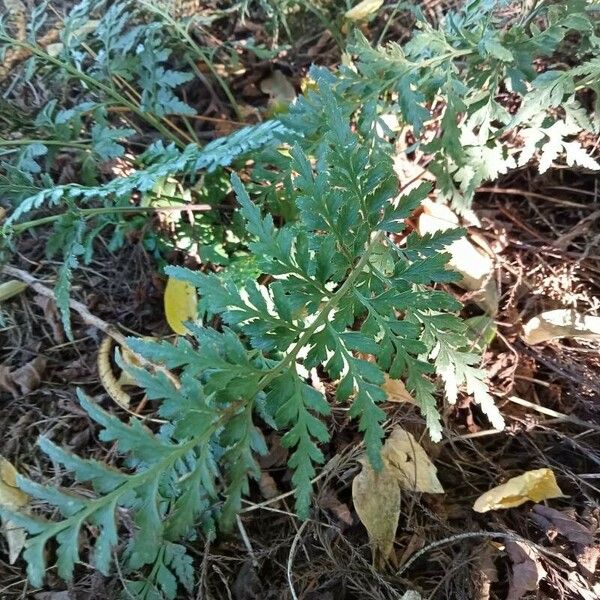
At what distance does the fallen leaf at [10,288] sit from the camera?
2.43 m

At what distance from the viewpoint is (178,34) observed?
255 cm

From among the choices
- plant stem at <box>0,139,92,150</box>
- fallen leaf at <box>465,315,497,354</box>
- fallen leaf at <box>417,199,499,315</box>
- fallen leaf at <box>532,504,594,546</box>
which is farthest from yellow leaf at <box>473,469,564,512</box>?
plant stem at <box>0,139,92,150</box>

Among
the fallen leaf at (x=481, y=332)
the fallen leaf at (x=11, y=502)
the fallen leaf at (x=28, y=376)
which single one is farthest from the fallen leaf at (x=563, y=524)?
the fallen leaf at (x=28, y=376)

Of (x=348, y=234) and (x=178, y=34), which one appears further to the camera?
(x=178, y=34)

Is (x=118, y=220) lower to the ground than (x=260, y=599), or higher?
higher

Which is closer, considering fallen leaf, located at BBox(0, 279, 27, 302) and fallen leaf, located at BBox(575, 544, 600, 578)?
fallen leaf, located at BBox(575, 544, 600, 578)

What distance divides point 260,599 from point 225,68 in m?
2.27

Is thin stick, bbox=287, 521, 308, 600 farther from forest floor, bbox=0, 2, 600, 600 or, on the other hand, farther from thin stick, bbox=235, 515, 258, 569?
thin stick, bbox=235, 515, 258, 569

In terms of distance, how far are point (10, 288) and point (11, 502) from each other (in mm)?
849

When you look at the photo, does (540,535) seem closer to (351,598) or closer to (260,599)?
(351,598)

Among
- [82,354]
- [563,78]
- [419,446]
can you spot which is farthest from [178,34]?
[419,446]

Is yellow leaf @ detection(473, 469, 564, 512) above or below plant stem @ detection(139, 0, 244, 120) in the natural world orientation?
below

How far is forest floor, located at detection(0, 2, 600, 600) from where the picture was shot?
184 centimetres

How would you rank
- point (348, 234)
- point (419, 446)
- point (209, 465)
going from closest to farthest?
point (209, 465), point (348, 234), point (419, 446)
